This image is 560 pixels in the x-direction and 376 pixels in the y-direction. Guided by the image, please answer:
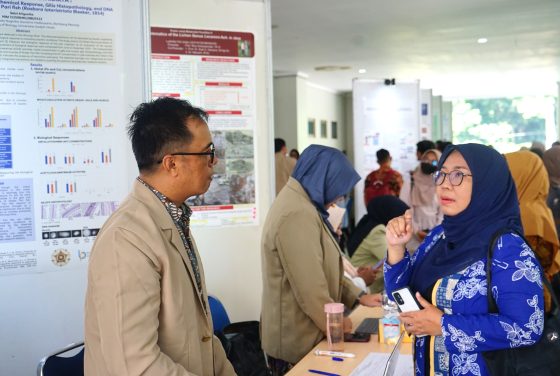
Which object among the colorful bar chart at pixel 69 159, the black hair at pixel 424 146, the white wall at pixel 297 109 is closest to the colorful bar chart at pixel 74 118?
the colorful bar chart at pixel 69 159

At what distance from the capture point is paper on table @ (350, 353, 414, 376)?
2240mm

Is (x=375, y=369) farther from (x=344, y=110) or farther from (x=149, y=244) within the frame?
(x=344, y=110)

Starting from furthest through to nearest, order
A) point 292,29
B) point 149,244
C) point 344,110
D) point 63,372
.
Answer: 1. point 344,110
2. point 292,29
3. point 63,372
4. point 149,244

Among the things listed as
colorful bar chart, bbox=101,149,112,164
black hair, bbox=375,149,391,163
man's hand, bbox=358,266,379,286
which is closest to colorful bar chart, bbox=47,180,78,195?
colorful bar chart, bbox=101,149,112,164

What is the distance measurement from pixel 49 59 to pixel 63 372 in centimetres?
135

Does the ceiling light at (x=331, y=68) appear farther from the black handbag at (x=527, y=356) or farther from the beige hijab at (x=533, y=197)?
the black handbag at (x=527, y=356)

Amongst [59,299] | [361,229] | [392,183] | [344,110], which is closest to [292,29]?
[392,183]

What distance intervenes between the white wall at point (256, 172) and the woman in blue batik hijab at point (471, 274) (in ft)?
6.60

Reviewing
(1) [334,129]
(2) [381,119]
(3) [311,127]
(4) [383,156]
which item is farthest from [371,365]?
(1) [334,129]

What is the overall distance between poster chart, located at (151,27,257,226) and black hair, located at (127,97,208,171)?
6.72ft

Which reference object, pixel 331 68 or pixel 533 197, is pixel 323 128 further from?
pixel 533 197

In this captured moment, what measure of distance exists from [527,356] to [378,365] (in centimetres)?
71

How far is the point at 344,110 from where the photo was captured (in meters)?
16.8

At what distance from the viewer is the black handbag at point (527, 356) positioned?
170 centimetres
